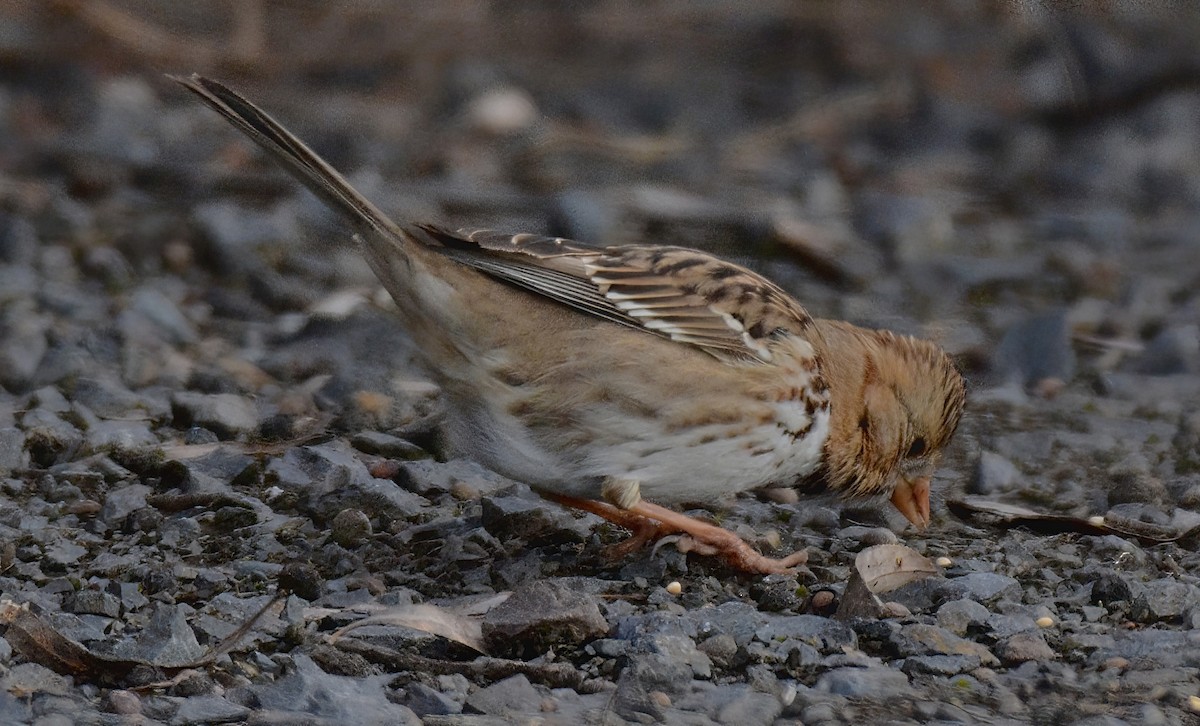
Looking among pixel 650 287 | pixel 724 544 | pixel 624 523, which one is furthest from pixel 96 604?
pixel 650 287

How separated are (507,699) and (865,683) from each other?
908 millimetres

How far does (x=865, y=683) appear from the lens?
13.1ft

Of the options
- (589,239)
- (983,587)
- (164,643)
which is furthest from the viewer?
(589,239)

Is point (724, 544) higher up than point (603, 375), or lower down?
lower down

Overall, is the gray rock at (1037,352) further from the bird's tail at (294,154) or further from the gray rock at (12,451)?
the gray rock at (12,451)

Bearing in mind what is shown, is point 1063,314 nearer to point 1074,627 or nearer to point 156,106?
point 1074,627

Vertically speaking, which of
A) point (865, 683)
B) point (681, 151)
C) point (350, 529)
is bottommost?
point (350, 529)

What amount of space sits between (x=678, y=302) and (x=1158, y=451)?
2.49 m

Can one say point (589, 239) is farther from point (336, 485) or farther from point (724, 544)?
point (724, 544)

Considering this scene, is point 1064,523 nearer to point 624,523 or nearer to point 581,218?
point 624,523

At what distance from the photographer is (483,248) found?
4.82 meters

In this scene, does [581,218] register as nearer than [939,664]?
No

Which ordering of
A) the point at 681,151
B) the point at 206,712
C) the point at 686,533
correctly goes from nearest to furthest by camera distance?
the point at 206,712 → the point at 686,533 → the point at 681,151

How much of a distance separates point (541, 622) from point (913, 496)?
1.84 metres
